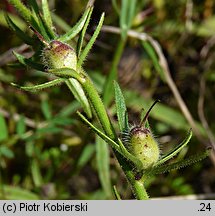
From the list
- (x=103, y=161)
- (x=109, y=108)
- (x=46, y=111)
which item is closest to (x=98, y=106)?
(x=103, y=161)

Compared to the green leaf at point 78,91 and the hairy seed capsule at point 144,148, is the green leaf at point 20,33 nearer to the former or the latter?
the green leaf at point 78,91

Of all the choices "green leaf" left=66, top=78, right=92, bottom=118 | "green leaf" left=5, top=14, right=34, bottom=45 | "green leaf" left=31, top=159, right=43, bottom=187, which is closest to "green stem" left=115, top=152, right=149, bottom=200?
"green leaf" left=66, top=78, right=92, bottom=118

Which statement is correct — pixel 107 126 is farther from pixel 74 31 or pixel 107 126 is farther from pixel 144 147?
pixel 74 31

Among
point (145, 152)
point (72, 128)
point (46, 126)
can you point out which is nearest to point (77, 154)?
point (72, 128)

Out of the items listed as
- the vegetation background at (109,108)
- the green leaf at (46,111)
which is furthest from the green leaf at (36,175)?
the green leaf at (46,111)

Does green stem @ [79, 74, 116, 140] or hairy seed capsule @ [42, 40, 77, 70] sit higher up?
hairy seed capsule @ [42, 40, 77, 70]

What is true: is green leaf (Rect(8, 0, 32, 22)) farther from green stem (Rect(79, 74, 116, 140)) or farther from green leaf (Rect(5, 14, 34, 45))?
green stem (Rect(79, 74, 116, 140))
